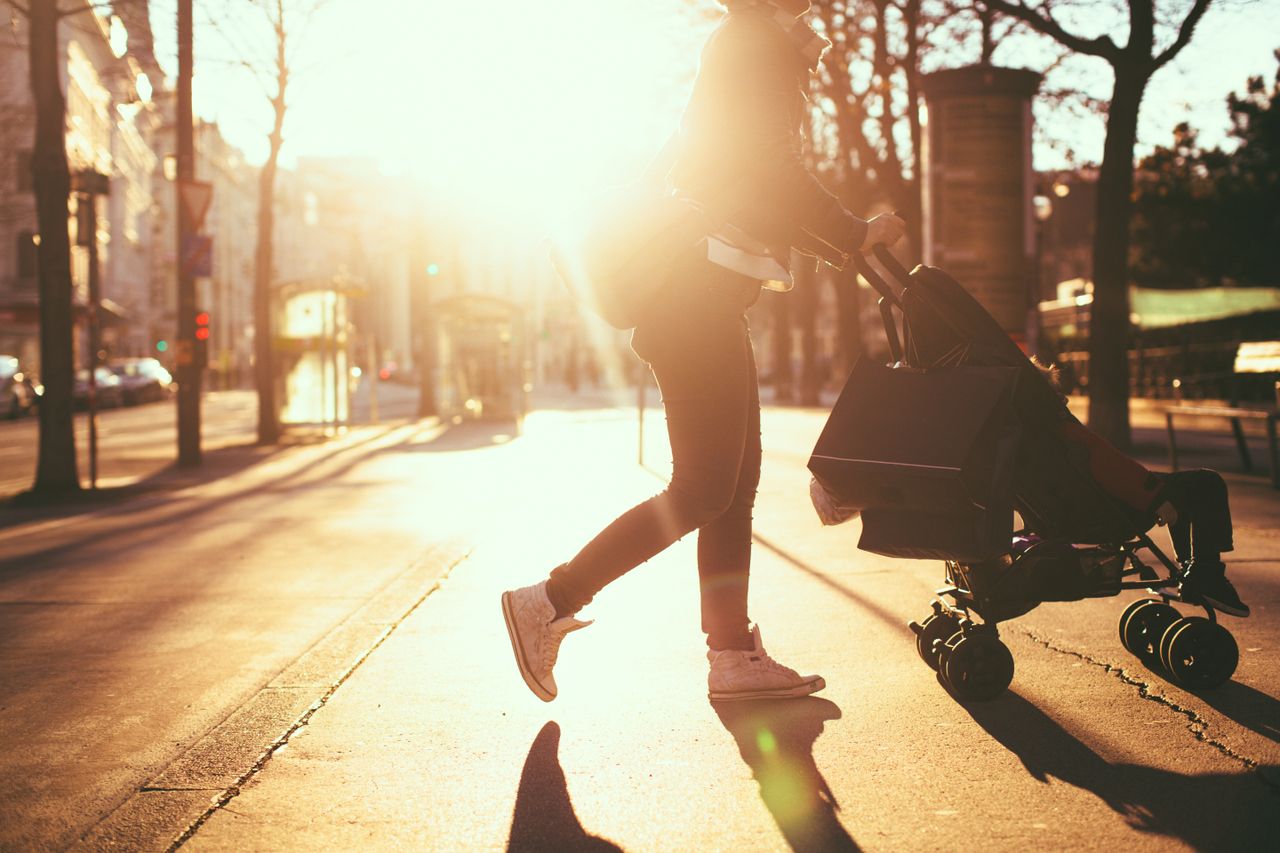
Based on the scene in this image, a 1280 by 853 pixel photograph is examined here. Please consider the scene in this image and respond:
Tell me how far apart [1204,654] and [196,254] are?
14295mm

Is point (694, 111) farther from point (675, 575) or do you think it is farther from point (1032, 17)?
point (1032, 17)

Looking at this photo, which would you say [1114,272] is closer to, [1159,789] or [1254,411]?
[1254,411]

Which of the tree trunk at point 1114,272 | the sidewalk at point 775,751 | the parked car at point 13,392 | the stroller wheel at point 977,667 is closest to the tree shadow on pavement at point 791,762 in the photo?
the sidewalk at point 775,751

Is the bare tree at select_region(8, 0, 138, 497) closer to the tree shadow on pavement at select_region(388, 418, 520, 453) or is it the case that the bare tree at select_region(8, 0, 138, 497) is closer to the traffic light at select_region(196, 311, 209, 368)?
the traffic light at select_region(196, 311, 209, 368)

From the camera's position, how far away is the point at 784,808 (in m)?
3.03

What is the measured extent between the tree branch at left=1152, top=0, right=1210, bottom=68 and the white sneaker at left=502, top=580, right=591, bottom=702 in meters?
12.8

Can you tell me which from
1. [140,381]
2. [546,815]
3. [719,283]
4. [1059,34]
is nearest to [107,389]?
[140,381]

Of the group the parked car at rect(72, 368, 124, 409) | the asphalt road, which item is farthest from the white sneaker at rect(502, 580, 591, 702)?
the parked car at rect(72, 368, 124, 409)

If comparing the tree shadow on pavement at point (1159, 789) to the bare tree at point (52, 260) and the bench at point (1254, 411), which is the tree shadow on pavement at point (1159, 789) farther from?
the bare tree at point (52, 260)

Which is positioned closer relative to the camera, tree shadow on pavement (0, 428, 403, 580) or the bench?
tree shadow on pavement (0, 428, 403, 580)

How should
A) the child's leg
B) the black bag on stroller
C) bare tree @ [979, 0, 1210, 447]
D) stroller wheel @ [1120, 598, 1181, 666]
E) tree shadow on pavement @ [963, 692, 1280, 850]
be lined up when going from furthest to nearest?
1. bare tree @ [979, 0, 1210, 447]
2. stroller wheel @ [1120, 598, 1181, 666]
3. the child's leg
4. the black bag on stroller
5. tree shadow on pavement @ [963, 692, 1280, 850]

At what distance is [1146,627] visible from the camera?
423cm

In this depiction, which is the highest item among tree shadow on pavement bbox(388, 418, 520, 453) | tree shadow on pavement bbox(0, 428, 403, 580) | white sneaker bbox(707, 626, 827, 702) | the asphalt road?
white sneaker bbox(707, 626, 827, 702)

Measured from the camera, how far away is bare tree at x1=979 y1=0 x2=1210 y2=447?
14.4 meters
